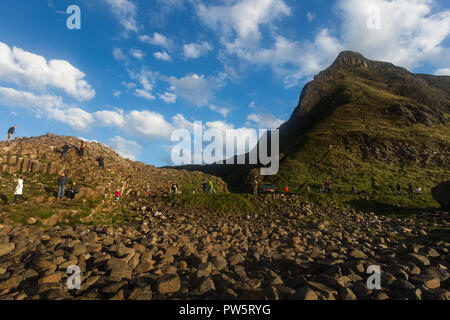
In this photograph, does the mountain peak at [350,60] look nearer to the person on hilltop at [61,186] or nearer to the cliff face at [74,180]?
the cliff face at [74,180]

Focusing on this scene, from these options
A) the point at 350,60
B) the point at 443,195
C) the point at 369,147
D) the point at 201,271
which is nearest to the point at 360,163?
the point at 369,147

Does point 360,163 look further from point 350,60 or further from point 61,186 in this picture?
point 350,60

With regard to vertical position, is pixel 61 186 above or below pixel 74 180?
below

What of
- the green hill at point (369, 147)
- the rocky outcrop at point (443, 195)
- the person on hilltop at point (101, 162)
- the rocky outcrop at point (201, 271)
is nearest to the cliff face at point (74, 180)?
the person on hilltop at point (101, 162)

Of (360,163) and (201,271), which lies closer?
(201,271)

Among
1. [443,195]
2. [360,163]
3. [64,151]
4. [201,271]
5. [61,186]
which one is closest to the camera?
[201,271]

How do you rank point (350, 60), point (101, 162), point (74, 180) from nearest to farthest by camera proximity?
point (74, 180), point (101, 162), point (350, 60)

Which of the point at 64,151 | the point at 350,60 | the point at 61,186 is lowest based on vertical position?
the point at 61,186

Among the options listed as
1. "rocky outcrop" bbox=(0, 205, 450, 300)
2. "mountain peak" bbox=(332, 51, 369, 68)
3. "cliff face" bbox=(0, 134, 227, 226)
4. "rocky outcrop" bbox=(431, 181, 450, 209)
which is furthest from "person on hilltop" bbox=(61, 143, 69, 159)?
"mountain peak" bbox=(332, 51, 369, 68)

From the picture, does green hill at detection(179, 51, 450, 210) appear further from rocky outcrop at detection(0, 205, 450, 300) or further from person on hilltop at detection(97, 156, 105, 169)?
person on hilltop at detection(97, 156, 105, 169)

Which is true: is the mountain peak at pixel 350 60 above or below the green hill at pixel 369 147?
above

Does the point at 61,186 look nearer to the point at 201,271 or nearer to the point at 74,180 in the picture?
the point at 74,180

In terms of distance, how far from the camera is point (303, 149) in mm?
59062
